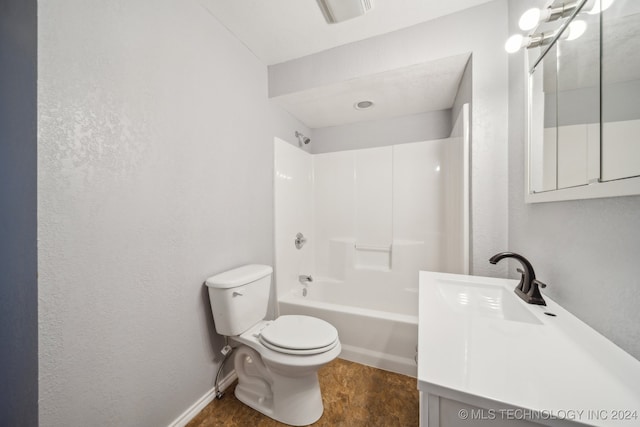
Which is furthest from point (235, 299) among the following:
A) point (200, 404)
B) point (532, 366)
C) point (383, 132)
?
point (383, 132)

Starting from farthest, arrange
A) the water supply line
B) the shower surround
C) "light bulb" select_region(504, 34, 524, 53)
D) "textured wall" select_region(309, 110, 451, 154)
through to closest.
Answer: "textured wall" select_region(309, 110, 451, 154) < the shower surround < the water supply line < "light bulb" select_region(504, 34, 524, 53)

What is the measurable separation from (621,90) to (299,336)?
4.89 ft

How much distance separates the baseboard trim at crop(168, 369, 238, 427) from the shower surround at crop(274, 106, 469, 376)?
0.58 m

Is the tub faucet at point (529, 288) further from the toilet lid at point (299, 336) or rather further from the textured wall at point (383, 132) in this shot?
the textured wall at point (383, 132)

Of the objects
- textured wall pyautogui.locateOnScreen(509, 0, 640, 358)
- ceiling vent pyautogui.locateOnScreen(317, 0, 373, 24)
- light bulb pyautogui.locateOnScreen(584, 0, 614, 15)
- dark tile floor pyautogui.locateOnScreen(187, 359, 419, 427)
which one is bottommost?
dark tile floor pyautogui.locateOnScreen(187, 359, 419, 427)

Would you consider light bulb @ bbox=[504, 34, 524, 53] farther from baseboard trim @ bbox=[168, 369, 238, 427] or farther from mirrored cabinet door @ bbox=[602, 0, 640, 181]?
baseboard trim @ bbox=[168, 369, 238, 427]

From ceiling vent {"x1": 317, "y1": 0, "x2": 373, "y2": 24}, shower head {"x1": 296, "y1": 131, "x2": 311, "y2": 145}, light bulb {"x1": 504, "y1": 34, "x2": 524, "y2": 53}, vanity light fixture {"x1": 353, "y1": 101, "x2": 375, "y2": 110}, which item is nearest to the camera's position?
light bulb {"x1": 504, "y1": 34, "x2": 524, "y2": 53}

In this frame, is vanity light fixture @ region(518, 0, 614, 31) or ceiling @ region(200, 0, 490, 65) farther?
ceiling @ region(200, 0, 490, 65)

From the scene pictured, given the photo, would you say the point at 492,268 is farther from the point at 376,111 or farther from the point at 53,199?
the point at 53,199

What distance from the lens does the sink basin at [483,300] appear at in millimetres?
901

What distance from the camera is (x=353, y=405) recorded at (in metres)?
1.33

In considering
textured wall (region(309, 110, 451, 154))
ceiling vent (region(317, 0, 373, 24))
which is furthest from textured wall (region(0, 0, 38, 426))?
textured wall (region(309, 110, 451, 154))

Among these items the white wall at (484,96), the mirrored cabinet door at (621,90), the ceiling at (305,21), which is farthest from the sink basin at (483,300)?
the ceiling at (305,21)

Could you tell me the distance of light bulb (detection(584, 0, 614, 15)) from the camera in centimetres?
64
